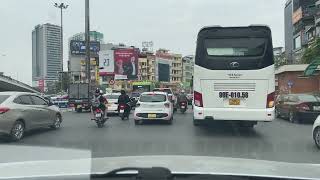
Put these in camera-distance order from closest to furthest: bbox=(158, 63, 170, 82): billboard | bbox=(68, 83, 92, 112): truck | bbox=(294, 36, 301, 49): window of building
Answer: bbox=(68, 83, 92, 112): truck
bbox=(294, 36, 301, 49): window of building
bbox=(158, 63, 170, 82): billboard

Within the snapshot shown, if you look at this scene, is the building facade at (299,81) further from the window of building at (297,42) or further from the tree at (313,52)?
the window of building at (297,42)

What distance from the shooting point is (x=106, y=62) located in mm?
78938

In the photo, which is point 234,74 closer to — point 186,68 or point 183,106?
point 183,106

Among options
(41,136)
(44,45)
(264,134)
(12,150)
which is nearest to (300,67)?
(264,134)

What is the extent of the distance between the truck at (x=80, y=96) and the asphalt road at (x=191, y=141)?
15.8 meters

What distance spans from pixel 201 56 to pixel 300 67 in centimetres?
2905

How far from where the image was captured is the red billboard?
79.6 metres

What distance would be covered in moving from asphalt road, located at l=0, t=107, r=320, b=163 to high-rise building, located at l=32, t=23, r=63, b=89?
10900 cm

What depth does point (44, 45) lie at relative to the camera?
13025 centimetres

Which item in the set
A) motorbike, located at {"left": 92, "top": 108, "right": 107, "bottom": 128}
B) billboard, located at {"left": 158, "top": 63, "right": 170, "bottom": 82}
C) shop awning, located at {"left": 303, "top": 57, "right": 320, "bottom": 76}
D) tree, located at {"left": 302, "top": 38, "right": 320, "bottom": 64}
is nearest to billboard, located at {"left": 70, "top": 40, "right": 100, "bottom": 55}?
billboard, located at {"left": 158, "top": 63, "right": 170, "bottom": 82}

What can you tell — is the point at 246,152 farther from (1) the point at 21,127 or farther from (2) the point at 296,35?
(2) the point at 296,35

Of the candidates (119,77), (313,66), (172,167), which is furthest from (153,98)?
(119,77)

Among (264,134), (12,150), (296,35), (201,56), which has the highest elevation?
(296,35)

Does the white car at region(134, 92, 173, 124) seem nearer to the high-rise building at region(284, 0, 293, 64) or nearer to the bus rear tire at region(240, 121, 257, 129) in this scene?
the bus rear tire at region(240, 121, 257, 129)
